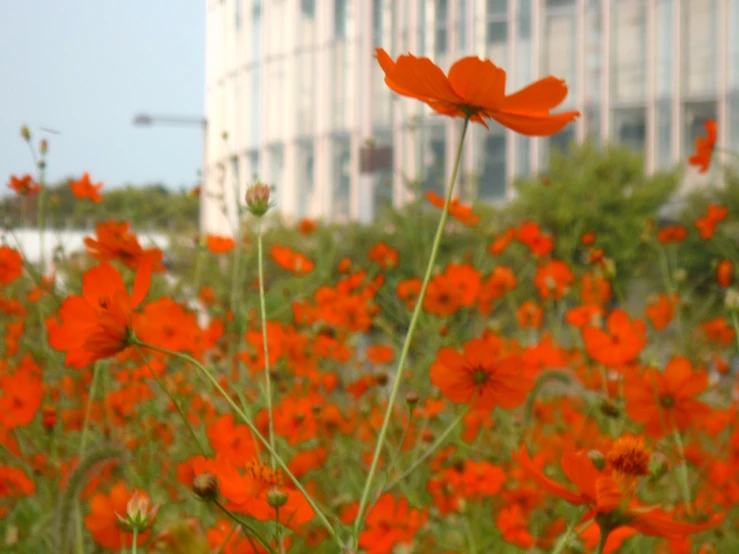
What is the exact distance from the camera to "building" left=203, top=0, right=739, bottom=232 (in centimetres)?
1154

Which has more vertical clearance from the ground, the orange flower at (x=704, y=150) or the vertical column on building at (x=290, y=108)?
the vertical column on building at (x=290, y=108)

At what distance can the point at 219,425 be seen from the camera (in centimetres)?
67

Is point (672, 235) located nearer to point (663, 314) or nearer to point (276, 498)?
point (663, 314)

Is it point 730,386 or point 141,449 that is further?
point 730,386

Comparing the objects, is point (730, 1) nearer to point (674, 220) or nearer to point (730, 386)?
point (674, 220)

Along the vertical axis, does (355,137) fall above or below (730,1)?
below

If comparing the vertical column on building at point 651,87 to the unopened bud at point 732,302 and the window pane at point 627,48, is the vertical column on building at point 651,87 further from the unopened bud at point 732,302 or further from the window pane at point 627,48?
the unopened bud at point 732,302

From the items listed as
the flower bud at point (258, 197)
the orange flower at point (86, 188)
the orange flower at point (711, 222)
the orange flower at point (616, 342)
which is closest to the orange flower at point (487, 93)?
the flower bud at point (258, 197)

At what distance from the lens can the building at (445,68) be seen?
1154 cm

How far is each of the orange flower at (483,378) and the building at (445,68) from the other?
939 cm

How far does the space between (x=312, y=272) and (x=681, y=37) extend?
442 inches

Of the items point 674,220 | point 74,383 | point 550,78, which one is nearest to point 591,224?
point 674,220

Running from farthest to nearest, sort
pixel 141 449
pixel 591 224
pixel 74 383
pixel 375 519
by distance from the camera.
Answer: pixel 591 224
pixel 74 383
pixel 141 449
pixel 375 519

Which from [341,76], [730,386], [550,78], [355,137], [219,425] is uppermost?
[341,76]
